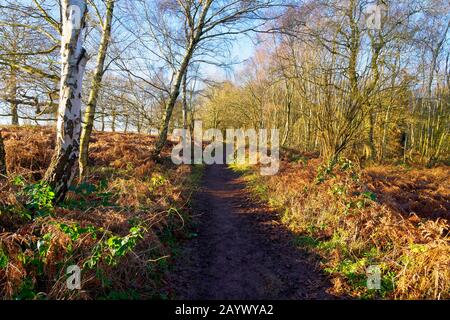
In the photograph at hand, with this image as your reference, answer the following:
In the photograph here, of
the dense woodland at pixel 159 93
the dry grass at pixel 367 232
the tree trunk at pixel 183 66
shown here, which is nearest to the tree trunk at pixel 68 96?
the dense woodland at pixel 159 93

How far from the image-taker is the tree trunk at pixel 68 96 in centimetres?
438

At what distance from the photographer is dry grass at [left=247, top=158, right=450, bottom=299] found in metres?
3.74

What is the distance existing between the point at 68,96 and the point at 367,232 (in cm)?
607

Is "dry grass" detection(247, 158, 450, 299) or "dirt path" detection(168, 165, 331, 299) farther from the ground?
"dry grass" detection(247, 158, 450, 299)

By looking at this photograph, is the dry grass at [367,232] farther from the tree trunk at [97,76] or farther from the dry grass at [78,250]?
the tree trunk at [97,76]

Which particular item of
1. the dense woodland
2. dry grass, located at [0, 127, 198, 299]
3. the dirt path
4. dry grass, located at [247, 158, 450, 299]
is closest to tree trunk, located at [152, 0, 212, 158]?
the dense woodland

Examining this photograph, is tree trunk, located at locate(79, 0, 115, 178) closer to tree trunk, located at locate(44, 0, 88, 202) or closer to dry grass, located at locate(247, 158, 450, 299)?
tree trunk, located at locate(44, 0, 88, 202)

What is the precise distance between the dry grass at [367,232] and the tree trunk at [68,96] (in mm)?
4768

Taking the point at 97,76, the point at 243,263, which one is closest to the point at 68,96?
the point at 97,76

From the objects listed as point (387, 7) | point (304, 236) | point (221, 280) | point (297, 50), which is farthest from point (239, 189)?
point (387, 7)

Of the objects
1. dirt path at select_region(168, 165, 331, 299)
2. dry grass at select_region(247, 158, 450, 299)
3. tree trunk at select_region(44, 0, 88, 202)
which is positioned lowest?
dirt path at select_region(168, 165, 331, 299)

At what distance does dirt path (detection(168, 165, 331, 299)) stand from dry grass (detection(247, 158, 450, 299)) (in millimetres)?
397

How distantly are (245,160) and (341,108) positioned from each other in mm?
7764

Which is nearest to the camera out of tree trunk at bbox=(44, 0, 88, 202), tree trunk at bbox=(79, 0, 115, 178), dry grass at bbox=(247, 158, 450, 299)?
dry grass at bbox=(247, 158, 450, 299)
